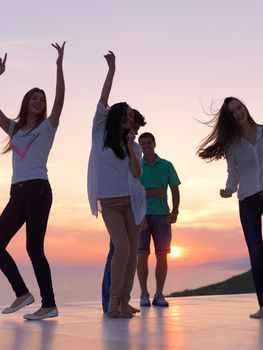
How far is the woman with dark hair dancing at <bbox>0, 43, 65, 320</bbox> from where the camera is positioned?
599 cm

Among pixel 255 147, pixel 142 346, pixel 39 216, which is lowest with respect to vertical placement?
pixel 142 346

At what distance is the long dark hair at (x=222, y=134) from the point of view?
6.29 metres

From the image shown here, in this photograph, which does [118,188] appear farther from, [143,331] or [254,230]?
[143,331]

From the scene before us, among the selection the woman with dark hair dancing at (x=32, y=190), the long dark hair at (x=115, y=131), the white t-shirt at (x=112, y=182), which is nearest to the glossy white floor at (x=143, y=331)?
the woman with dark hair dancing at (x=32, y=190)

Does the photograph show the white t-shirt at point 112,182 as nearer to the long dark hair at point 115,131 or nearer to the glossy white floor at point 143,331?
the long dark hair at point 115,131

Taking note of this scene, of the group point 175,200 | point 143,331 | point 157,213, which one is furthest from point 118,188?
point 175,200

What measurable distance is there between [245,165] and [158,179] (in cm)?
179

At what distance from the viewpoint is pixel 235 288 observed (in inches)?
810

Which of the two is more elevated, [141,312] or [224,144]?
[224,144]

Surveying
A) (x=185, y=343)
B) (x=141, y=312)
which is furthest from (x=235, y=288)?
(x=185, y=343)

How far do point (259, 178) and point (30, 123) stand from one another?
2.14 m

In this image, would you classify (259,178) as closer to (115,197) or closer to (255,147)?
(255,147)

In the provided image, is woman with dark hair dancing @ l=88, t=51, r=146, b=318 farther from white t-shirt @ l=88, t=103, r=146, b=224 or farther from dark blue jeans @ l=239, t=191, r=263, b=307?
dark blue jeans @ l=239, t=191, r=263, b=307

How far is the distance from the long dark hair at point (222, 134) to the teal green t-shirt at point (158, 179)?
4.91 ft
